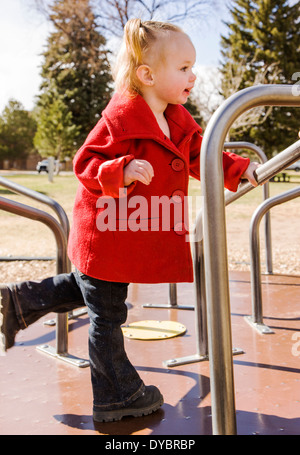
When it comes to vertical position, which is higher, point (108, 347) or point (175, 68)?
point (175, 68)

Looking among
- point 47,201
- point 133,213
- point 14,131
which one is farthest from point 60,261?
point 14,131

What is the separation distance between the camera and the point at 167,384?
161 cm

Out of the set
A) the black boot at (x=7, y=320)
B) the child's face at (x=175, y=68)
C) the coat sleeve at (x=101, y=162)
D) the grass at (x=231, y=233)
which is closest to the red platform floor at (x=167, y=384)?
the black boot at (x=7, y=320)

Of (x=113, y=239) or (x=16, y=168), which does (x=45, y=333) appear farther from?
(x=16, y=168)

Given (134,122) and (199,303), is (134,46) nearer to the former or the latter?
(134,122)

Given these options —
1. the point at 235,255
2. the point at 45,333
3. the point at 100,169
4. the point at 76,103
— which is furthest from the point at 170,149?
the point at 76,103

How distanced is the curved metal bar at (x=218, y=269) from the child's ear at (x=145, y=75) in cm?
48

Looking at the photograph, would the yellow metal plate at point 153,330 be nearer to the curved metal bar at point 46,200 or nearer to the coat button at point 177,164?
the curved metal bar at point 46,200

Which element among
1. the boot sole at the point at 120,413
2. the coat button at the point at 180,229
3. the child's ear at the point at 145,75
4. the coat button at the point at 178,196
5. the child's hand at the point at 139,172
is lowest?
the boot sole at the point at 120,413

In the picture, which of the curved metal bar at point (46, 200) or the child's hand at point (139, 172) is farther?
the curved metal bar at point (46, 200)

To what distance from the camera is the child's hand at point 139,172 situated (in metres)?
1.16

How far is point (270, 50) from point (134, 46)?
27173mm

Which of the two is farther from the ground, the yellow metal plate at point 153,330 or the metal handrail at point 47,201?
the metal handrail at point 47,201

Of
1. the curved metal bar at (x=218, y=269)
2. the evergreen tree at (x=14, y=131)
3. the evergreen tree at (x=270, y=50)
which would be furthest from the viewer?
the evergreen tree at (x=14, y=131)
